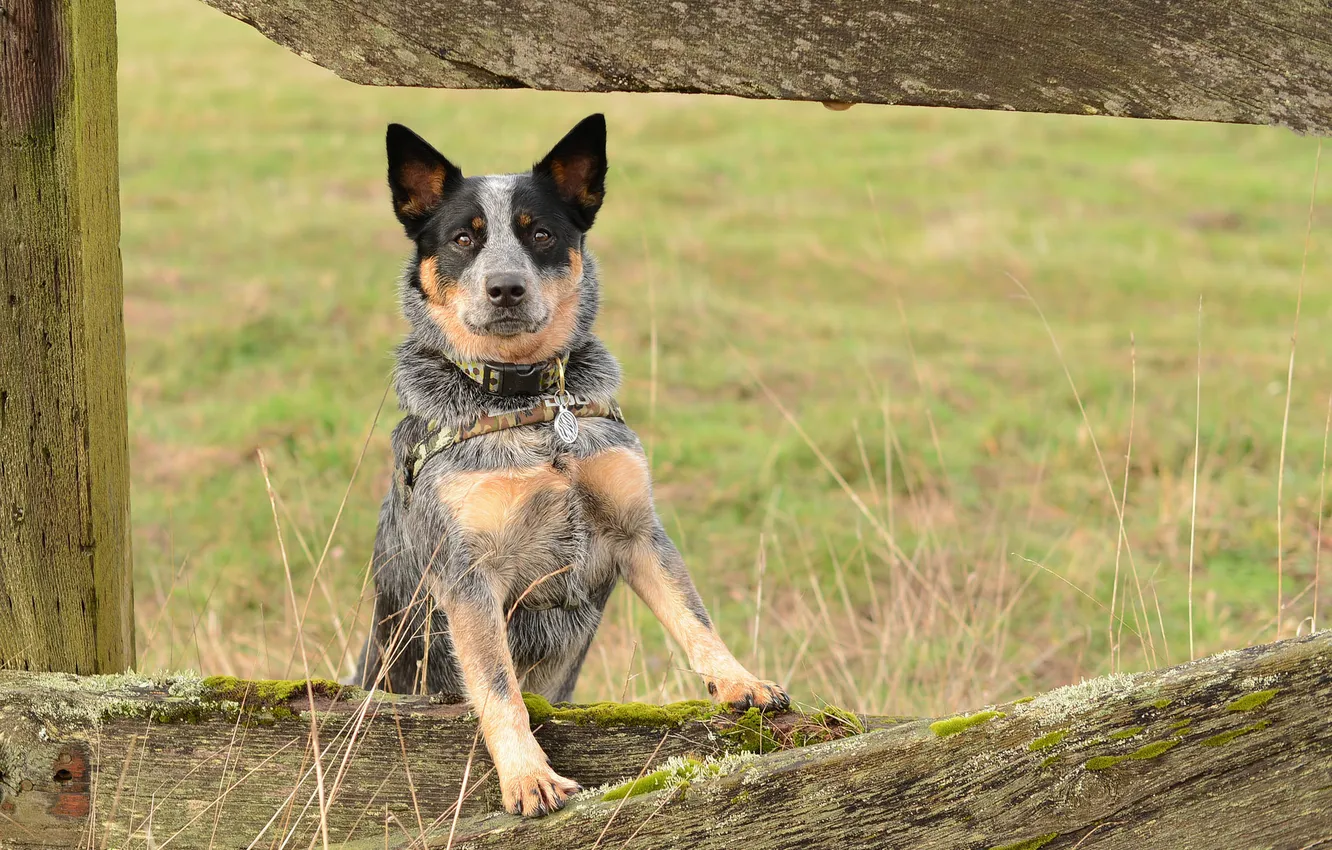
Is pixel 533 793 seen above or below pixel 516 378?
below

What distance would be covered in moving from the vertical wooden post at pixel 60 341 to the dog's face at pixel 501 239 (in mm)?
844

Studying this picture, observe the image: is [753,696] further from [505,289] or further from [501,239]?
[501,239]

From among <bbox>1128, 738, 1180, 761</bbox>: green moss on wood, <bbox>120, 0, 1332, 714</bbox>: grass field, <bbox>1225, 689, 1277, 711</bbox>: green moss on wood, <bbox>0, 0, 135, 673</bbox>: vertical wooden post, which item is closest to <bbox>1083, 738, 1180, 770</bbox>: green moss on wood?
<bbox>1128, 738, 1180, 761</bbox>: green moss on wood

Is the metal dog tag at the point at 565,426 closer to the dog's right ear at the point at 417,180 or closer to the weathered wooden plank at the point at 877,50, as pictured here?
the dog's right ear at the point at 417,180

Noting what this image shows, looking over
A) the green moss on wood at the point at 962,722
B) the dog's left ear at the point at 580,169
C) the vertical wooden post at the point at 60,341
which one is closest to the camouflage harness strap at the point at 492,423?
the dog's left ear at the point at 580,169

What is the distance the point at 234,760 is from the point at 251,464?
600 centimetres

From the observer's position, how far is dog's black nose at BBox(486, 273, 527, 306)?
3.20m

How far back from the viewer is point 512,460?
310 centimetres

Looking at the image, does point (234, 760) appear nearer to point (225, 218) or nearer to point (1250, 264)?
point (225, 218)

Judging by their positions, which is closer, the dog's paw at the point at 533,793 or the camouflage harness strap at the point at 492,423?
the dog's paw at the point at 533,793

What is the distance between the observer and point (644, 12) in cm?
218

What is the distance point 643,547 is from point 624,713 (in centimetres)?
60

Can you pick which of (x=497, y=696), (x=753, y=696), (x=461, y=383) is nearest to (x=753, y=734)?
(x=753, y=696)

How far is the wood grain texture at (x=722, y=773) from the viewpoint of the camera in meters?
2.12
